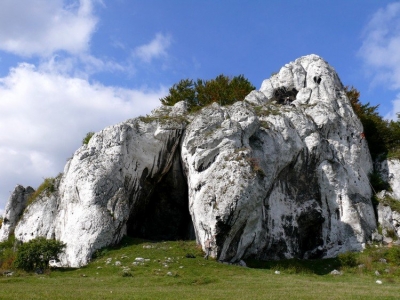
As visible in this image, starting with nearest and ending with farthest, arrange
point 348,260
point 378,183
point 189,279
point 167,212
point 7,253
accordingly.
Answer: point 189,279 → point 348,260 → point 7,253 → point 167,212 → point 378,183

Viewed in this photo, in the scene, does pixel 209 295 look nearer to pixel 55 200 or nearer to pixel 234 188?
pixel 234 188

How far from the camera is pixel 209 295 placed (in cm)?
1584

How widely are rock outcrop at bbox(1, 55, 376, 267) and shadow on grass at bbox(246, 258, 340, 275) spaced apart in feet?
4.36

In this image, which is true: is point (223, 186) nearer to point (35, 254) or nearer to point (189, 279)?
point (189, 279)

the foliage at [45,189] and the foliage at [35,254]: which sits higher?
the foliage at [45,189]

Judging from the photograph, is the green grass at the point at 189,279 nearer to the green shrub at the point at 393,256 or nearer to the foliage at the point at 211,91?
the green shrub at the point at 393,256

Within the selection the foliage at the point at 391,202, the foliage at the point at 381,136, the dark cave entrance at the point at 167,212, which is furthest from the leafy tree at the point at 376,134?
the dark cave entrance at the point at 167,212

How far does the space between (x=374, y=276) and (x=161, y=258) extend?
556 inches

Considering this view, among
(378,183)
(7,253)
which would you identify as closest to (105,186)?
(7,253)

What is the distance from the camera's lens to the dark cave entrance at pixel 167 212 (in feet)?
118

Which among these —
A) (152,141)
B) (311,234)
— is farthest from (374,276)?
(152,141)

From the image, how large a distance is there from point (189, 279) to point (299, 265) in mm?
11419

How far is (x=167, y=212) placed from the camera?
3800 centimetres

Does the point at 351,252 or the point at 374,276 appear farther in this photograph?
the point at 351,252
